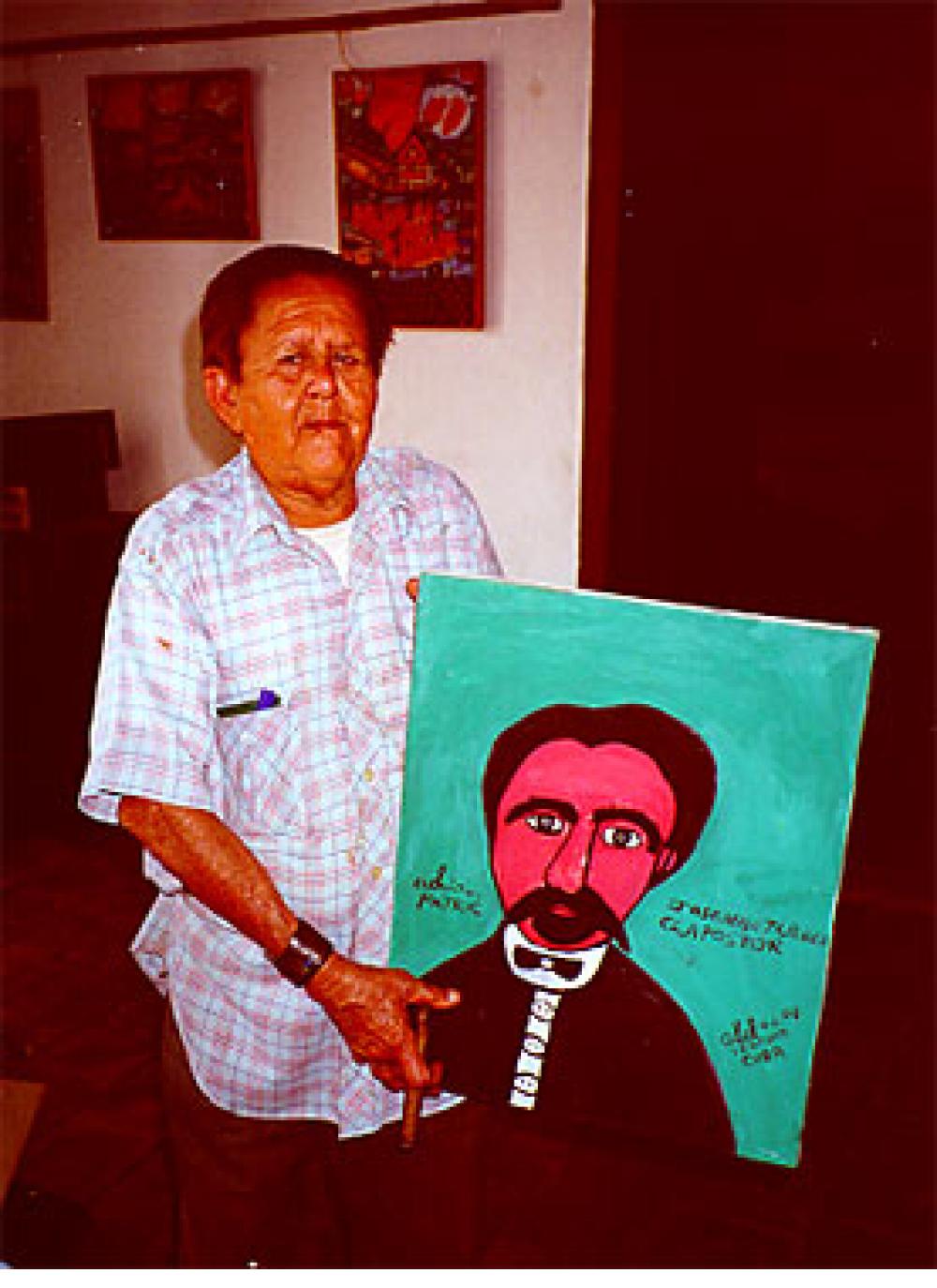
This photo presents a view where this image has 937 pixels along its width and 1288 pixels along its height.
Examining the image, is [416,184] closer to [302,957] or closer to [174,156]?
[174,156]

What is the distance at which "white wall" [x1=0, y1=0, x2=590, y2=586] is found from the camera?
234cm

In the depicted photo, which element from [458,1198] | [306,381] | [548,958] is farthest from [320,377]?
[458,1198]

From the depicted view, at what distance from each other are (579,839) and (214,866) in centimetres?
29

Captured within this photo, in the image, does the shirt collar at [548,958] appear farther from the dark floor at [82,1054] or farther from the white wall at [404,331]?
the white wall at [404,331]

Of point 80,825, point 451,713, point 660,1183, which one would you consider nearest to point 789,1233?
point 660,1183

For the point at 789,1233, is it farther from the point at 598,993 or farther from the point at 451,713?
the point at 451,713

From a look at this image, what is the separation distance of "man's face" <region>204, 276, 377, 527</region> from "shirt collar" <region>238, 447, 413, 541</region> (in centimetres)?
3

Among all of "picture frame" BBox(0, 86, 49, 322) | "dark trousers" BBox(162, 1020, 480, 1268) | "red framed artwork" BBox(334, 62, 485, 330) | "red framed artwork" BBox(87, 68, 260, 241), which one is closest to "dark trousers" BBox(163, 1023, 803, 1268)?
"dark trousers" BBox(162, 1020, 480, 1268)

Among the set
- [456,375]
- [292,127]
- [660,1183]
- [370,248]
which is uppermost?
[292,127]

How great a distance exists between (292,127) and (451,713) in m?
2.07

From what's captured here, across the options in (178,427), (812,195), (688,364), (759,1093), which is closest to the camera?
(759,1093)

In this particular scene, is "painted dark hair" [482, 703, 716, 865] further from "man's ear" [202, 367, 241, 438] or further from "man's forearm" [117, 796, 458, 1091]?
"man's ear" [202, 367, 241, 438]

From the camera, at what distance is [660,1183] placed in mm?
1821
